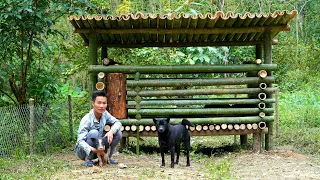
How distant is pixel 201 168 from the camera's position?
307 inches

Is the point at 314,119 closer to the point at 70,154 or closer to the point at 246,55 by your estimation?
the point at 70,154

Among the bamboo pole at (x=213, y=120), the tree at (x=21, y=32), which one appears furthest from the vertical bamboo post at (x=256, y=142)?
the tree at (x=21, y=32)

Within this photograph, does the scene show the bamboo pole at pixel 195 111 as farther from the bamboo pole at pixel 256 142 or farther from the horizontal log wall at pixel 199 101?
the bamboo pole at pixel 256 142

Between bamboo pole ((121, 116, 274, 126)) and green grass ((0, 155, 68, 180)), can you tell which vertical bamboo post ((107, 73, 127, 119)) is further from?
green grass ((0, 155, 68, 180))

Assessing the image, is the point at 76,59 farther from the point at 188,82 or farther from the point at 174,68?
the point at 188,82

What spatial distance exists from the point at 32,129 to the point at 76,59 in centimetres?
510

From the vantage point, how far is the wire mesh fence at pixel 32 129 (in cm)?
838

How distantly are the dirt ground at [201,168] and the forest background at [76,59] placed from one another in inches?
60.6

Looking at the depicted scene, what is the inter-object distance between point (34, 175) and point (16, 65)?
3946 mm

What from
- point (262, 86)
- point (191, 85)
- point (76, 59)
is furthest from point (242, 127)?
point (76, 59)

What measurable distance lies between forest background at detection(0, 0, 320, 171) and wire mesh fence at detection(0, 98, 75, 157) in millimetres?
351

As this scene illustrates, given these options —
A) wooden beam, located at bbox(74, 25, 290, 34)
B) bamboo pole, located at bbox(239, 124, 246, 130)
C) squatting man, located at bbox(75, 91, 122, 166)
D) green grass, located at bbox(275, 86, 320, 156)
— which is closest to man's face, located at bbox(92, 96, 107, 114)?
squatting man, located at bbox(75, 91, 122, 166)

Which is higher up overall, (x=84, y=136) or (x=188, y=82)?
(x=188, y=82)

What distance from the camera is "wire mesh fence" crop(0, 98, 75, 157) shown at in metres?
8.38
